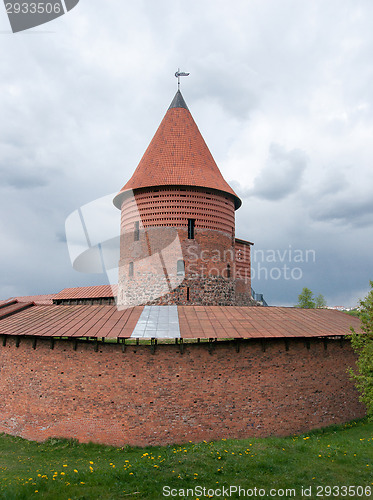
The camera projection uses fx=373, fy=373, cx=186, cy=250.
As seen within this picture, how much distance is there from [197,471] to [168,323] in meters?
4.66

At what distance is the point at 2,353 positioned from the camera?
11922 millimetres

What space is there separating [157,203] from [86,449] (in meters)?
10.3

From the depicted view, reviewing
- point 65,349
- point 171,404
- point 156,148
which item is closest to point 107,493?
point 171,404

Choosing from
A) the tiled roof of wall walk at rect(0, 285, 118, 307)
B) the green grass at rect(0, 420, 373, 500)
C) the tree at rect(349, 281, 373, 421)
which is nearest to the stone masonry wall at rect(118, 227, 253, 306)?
the tiled roof of wall walk at rect(0, 285, 118, 307)

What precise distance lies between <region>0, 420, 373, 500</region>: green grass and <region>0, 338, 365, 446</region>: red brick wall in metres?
1.24

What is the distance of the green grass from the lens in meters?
6.02

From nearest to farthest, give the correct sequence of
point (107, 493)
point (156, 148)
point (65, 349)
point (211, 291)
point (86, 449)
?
point (107, 493), point (86, 449), point (65, 349), point (211, 291), point (156, 148)

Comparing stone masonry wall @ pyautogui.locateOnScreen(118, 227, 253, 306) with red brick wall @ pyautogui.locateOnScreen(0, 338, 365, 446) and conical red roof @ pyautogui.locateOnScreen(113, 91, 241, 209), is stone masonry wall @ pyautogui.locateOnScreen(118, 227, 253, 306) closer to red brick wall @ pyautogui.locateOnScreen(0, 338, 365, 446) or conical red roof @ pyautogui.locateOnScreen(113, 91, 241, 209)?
conical red roof @ pyautogui.locateOnScreen(113, 91, 241, 209)

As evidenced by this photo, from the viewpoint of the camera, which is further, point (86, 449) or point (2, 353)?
point (2, 353)

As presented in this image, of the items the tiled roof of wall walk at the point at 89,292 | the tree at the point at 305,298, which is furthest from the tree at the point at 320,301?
the tiled roof of wall walk at the point at 89,292

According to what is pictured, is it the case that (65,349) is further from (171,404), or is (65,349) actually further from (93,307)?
(171,404)

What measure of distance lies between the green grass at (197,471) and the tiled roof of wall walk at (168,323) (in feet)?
9.63

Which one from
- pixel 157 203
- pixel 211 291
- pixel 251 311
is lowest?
pixel 251 311

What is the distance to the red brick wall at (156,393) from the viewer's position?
10148 millimetres
